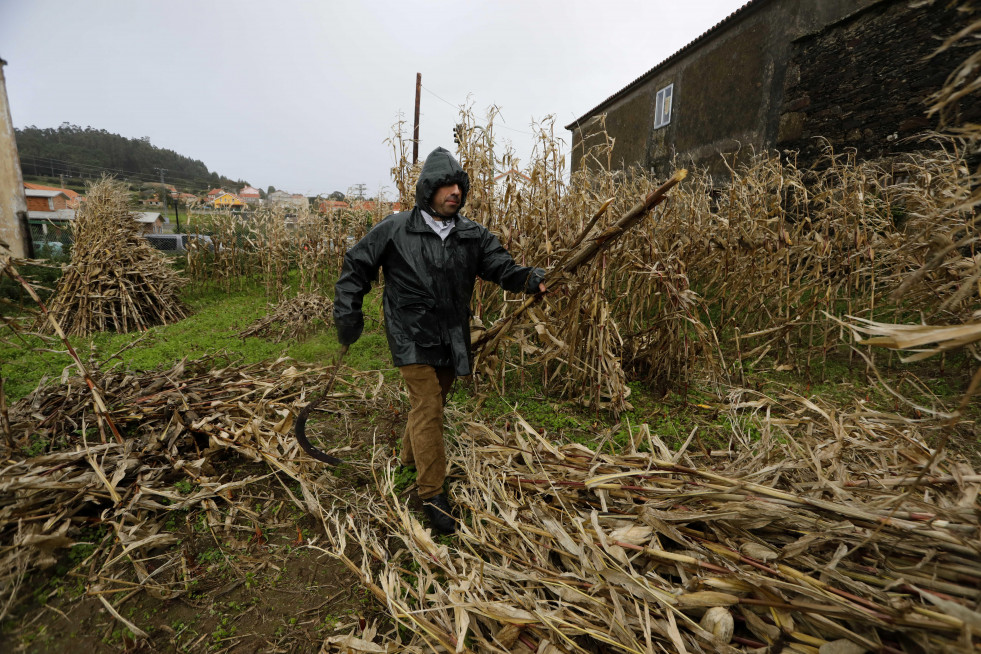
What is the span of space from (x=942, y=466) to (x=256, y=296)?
30.3 feet

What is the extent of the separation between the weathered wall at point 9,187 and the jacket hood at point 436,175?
37.1 feet

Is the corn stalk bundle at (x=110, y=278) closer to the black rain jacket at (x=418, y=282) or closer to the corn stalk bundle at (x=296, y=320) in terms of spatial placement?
the corn stalk bundle at (x=296, y=320)

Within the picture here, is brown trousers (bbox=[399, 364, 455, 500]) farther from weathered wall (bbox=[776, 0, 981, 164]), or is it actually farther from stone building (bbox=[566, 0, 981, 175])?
weathered wall (bbox=[776, 0, 981, 164])

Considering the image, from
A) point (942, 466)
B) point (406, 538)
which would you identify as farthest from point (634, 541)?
point (942, 466)

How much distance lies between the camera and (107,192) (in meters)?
7.01

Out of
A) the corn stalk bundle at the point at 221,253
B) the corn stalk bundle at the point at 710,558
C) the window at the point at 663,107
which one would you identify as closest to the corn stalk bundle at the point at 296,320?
the corn stalk bundle at the point at 221,253

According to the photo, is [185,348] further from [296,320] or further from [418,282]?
[418,282]

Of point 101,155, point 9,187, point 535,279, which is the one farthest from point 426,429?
point 101,155

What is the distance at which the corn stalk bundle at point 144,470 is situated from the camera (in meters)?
2.13

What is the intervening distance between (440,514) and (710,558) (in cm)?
138

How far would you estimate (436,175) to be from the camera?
2.56 metres

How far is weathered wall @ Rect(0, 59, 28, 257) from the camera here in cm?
925

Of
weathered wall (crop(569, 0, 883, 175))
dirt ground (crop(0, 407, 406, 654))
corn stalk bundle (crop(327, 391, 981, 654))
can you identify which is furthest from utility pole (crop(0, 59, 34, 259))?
weathered wall (crop(569, 0, 883, 175))

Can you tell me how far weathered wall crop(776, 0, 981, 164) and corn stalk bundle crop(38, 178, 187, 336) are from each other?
10.8 m
